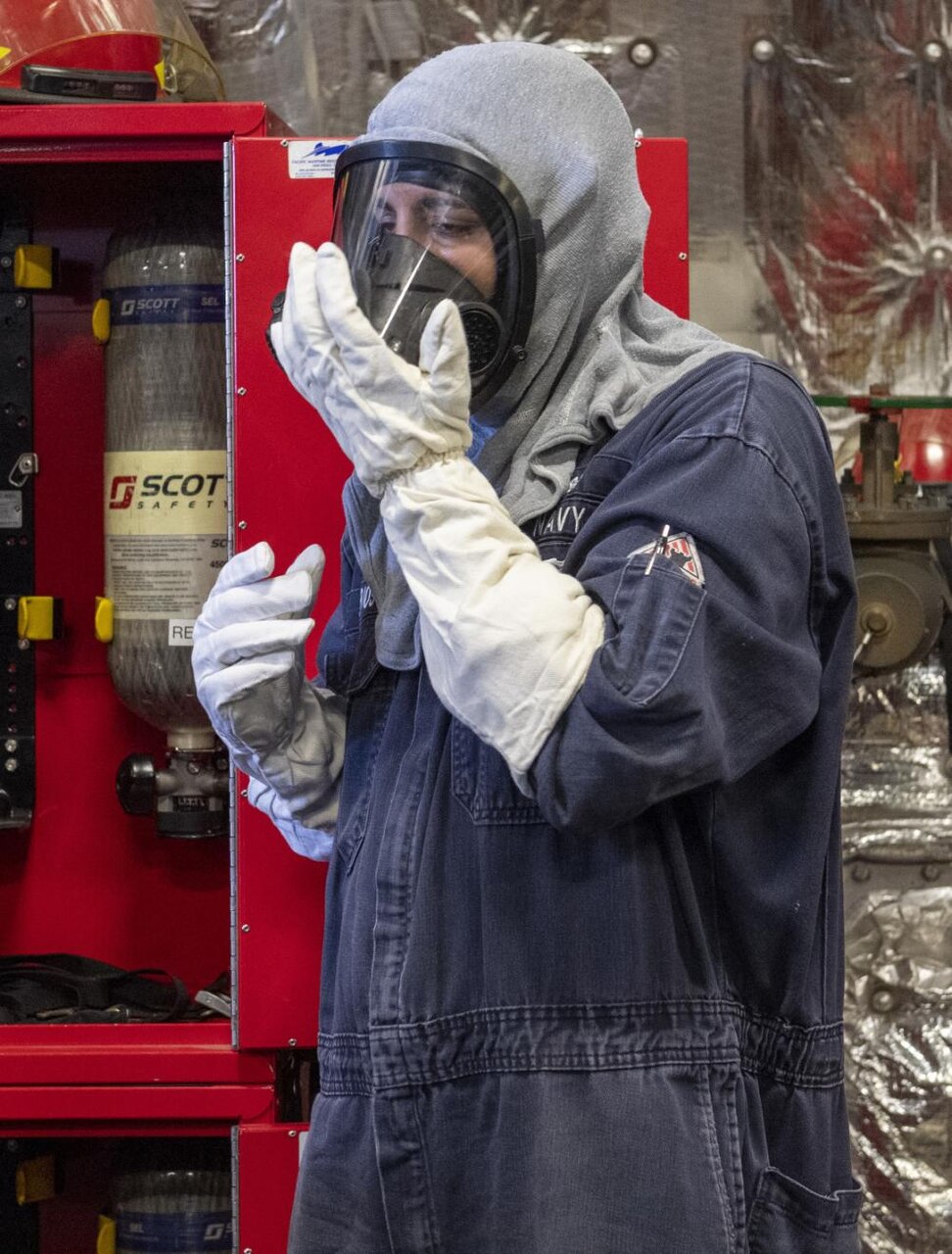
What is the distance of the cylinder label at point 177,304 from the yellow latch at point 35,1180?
121 cm

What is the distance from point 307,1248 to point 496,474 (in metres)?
→ 0.70

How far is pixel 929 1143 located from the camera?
8.69 ft

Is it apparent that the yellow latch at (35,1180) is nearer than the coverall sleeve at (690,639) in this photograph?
No

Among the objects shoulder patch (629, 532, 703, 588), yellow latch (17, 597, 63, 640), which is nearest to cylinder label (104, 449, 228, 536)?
yellow latch (17, 597, 63, 640)

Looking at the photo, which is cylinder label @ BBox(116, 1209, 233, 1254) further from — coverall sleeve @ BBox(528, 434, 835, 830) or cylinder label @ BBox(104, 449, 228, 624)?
coverall sleeve @ BBox(528, 434, 835, 830)

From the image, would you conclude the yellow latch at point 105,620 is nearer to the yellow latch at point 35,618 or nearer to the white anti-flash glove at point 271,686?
the yellow latch at point 35,618

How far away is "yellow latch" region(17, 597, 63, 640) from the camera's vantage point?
216 centimetres

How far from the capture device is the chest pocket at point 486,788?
1.16m

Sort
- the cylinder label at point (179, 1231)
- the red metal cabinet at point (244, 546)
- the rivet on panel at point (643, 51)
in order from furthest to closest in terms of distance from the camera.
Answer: the rivet on panel at point (643, 51) < the cylinder label at point (179, 1231) < the red metal cabinet at point (244, 546)

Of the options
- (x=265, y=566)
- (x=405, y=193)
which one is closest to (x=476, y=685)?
(x=265, y=566)

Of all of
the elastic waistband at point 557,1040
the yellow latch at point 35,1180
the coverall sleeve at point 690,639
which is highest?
→ the coverall sleeve at point 690,639

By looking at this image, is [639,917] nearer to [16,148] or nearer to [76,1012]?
[76,1012]

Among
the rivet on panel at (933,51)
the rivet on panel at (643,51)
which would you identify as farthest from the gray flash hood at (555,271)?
the rivet on panel at (933,51)

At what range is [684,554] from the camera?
105cm
